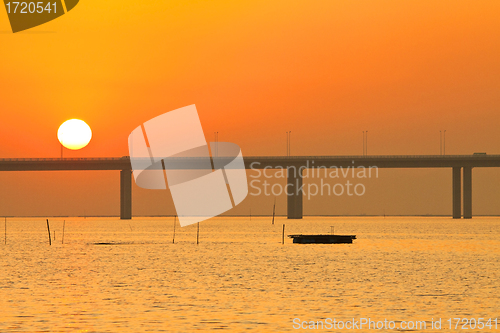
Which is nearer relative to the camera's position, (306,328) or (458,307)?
(306,328)

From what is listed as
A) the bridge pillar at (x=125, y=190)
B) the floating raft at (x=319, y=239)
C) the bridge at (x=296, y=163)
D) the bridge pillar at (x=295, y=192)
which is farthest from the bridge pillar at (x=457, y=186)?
the floating raft at (x=319, y=239)

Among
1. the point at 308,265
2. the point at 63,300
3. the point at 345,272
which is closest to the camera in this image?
the point at 63,300

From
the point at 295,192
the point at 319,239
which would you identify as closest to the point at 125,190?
the point at 295,192

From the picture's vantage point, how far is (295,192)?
183750mm

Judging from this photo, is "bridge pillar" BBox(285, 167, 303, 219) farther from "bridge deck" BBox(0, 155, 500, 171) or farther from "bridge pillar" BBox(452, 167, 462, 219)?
"bridge pillar" BBox(452, 167, 462, 219)

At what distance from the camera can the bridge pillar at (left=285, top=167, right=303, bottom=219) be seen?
7126 inches

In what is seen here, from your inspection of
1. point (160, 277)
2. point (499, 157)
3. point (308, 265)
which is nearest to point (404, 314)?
point (160, 277)

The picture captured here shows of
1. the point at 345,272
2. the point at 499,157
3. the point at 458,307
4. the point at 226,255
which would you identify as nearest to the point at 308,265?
the point at 345,272

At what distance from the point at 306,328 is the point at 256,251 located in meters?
48.0

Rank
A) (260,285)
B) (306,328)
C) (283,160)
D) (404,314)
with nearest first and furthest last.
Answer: (306,328) < (404,314) < (260,285) < (283,160)

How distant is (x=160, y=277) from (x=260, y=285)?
7.87 m

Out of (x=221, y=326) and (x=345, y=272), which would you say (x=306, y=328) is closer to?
(x=221, y=326)

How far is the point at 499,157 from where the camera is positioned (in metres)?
186

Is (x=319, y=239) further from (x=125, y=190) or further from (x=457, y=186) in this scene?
(x=457, y=186)
